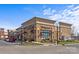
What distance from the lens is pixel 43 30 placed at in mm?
6141

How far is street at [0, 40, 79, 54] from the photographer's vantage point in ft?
20.0

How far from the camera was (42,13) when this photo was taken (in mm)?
6086

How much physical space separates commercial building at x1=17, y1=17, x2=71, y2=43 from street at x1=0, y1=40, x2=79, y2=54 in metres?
0.14

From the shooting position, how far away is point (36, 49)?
612 cm

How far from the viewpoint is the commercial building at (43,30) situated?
611 cm

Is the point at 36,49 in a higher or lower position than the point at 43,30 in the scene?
lower

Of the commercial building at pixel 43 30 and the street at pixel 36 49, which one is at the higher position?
the commercial building at pixel 43 30

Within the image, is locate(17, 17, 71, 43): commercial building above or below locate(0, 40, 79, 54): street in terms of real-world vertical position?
above

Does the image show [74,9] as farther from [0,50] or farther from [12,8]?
[0,50]

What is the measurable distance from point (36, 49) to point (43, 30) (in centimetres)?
36

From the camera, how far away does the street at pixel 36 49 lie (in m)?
→ 6.10

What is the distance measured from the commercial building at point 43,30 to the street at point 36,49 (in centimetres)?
14

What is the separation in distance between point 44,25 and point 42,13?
213mm
